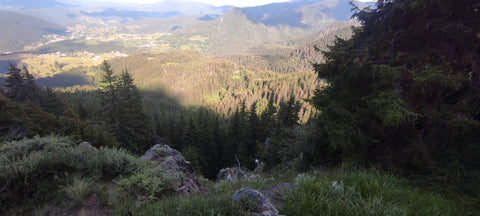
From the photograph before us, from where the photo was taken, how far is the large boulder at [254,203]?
248 cm

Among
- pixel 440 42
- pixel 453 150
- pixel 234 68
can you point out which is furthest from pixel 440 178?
pixel 234 68

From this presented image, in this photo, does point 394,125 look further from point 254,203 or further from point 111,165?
point 111,165

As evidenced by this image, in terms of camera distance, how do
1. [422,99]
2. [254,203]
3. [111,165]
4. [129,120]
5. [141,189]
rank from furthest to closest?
[129,120] → [422,99] → [111,165] → [141,189] → [254,203]

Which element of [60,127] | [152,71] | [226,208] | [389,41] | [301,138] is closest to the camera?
[226,208]

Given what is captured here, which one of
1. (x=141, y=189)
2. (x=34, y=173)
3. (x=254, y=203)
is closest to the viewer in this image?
(x=254, y=203)

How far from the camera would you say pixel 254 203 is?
8.20 ft

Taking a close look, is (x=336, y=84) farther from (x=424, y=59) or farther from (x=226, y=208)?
(x=226, y=208)

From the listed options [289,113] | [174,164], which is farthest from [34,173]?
[289,113]

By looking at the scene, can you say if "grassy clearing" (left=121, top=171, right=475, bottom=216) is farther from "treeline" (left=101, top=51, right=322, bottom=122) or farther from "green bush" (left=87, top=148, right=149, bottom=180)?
"treeline" (left=101, top=51, right=322, bottom=122)

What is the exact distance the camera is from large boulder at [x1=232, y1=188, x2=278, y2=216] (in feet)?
8.15

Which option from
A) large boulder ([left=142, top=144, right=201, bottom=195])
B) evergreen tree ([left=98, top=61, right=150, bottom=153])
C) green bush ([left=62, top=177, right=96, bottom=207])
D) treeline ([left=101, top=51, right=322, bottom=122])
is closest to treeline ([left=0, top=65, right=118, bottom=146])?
large boulder ([left=142, top=144, right=201, bottom=195])

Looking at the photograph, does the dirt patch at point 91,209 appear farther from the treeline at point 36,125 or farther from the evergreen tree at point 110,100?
the evergreen tree at point 110,100

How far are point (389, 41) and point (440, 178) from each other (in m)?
3.96

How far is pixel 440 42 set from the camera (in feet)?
16.5
